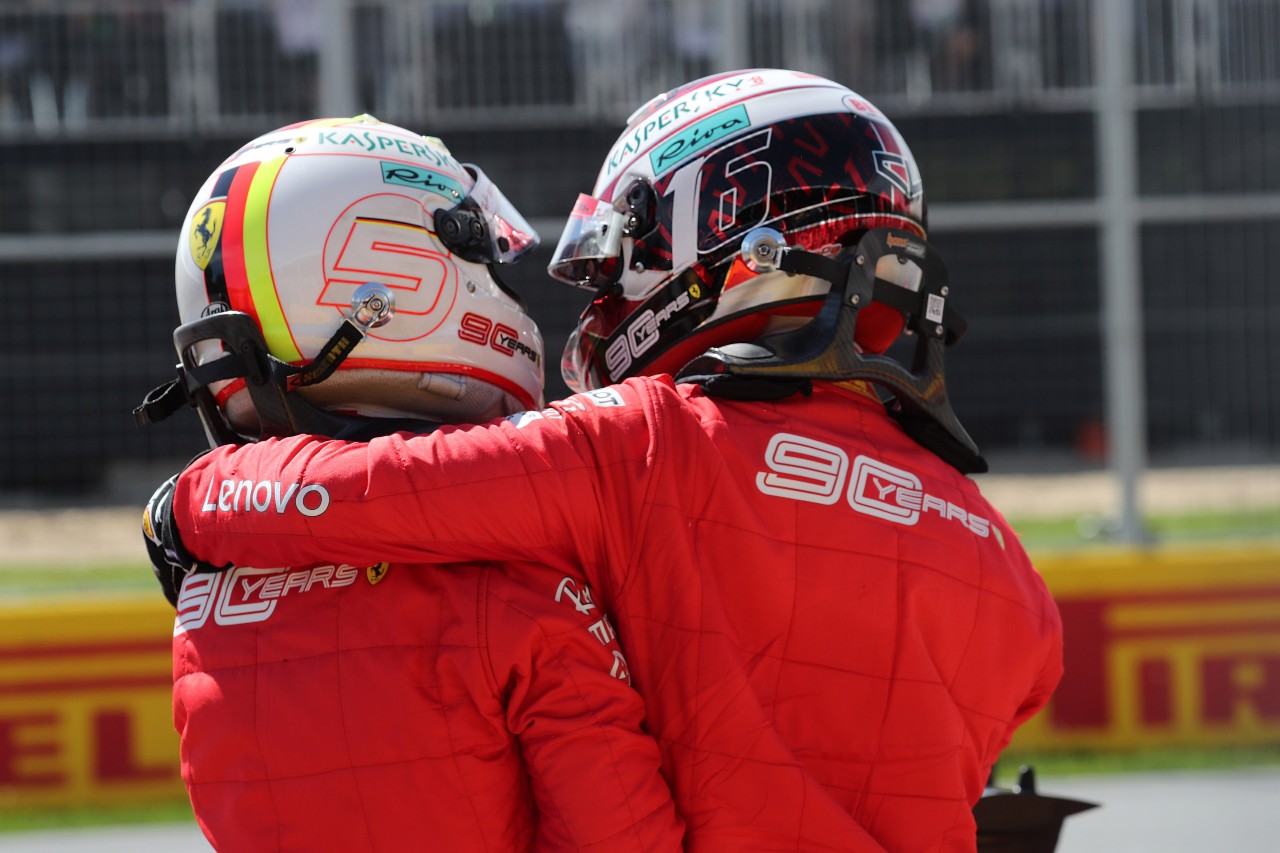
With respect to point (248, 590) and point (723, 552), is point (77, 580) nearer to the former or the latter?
point (248, 590)

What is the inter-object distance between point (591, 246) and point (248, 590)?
653 mm

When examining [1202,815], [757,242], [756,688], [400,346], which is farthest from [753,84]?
[1202,815]

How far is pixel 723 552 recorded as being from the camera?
155cm

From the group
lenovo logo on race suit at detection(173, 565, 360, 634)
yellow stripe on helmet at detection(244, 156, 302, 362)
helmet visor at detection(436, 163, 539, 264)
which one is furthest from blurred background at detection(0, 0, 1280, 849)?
lenovo logo on race suit at detection(173, 565, 360, 634)

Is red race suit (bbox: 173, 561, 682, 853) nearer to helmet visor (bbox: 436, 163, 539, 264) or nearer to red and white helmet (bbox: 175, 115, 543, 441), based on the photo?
red and white helmet (bbox: 175, 115, 543, 441)

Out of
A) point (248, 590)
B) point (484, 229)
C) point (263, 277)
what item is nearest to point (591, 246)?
point (484, 229)

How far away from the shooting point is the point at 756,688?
5.13 feet

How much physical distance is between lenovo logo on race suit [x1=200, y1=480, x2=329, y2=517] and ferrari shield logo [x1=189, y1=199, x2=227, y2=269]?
0.37 meters

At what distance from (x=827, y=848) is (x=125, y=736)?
13.6 feet

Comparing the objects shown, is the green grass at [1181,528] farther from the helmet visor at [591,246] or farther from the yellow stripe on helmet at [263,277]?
the yellow stripe on helmet at [263,277]

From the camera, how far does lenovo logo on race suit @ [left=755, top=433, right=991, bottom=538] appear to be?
1576 millimetres

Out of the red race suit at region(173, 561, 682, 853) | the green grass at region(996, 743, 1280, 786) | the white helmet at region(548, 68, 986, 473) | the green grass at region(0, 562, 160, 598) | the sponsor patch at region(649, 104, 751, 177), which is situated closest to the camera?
the red race suit at region(173, 561, 682, 853)

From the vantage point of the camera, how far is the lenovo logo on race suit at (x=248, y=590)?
1600 millimetres

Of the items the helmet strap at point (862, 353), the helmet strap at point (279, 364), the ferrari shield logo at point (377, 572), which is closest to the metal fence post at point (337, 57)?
the helmet strap at point (279, 364)
